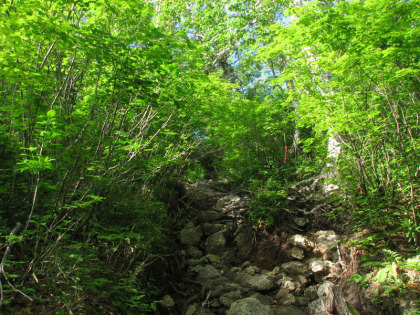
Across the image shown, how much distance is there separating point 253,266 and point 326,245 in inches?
68.4

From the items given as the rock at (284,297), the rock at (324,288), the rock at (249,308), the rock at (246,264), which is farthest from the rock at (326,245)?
the rock at (249,308)

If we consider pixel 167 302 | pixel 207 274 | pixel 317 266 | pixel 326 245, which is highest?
pixel 326 245

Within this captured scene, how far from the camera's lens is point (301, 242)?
6.14 m

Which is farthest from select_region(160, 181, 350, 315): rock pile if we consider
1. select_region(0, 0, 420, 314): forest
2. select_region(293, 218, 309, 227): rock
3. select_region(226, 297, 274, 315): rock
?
select_region(0, 0, 420, 314): forest

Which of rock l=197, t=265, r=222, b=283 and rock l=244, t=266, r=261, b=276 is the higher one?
rock l=244, t=266, r=261, b=276

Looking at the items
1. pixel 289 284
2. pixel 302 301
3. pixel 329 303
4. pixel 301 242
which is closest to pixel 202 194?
pixel 301 242

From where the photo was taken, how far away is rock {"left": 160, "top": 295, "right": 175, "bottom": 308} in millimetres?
4371

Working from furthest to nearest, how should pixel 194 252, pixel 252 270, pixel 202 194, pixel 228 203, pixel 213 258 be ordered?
pixel 202 194, pixel 228 203, pixel 194 252, pixel 213 258, pixel 252 270

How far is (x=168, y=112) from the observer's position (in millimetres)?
4969

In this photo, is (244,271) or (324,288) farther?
(244,271)

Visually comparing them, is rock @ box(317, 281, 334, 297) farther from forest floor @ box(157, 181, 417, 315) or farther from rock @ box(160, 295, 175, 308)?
rock @ box(160, 295, 175, 308)

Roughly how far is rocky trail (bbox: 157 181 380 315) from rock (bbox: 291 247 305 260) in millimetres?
22

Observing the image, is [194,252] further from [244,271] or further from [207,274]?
[244,271]

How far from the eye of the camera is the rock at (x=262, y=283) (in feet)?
16.1
